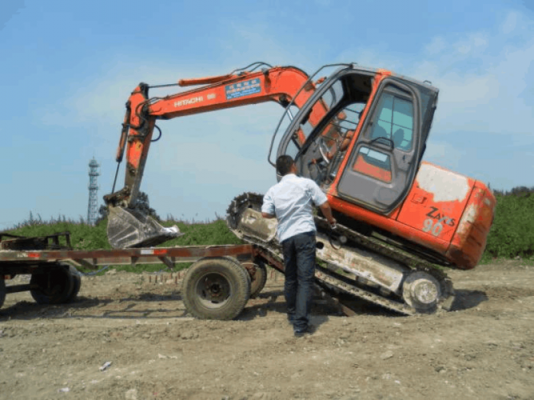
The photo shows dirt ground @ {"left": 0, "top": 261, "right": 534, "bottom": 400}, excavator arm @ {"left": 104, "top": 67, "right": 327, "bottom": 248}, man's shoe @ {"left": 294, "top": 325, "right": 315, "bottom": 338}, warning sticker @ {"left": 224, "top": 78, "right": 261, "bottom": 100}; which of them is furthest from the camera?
warning sticker @ {"left": 224, "top": 78, "right": 261, "bottom": 100}

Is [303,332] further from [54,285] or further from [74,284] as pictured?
[54,285]

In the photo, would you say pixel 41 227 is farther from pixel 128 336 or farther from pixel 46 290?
pixel 128 336

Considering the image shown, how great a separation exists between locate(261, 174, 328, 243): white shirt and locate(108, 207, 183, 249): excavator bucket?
261 cm

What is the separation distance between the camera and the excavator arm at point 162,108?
7625 mm

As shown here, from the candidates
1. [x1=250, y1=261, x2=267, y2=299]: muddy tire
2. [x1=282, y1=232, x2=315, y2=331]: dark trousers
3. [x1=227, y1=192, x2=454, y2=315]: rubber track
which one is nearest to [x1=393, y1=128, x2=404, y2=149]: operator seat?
[x1=227, y1=192, x2=454, y2=315]: rubber track

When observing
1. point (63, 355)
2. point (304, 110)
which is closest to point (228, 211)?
point (304, 110)

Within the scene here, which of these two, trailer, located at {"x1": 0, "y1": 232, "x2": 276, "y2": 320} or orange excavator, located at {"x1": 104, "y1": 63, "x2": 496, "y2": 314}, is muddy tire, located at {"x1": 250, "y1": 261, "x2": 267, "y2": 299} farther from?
orange excavator, located at {"x1": 104, "y1": 63, "x2": 496, "y2": 314}

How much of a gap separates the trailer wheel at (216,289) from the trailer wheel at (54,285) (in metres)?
3.10

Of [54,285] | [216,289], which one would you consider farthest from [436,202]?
[54,285]

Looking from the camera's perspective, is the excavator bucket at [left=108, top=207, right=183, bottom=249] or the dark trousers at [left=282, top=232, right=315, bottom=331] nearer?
the dark trousers at [left=282, top=232, right=315, bottom=331]

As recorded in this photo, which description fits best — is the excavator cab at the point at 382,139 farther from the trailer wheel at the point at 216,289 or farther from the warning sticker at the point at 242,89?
the trailer wheel at the point at 216,289

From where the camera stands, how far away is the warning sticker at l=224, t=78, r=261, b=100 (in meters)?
7.78

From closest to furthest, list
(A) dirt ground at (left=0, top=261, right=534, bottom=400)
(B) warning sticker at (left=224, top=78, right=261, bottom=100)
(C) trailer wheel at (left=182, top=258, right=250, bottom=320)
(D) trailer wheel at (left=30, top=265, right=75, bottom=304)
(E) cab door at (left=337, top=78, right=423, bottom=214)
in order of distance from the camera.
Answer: (A) dirt ground at (left=0, top=261, right=534, bottom=400) → (C) trailer wheel at (left=182, top=258, right=250, bottom=320) → (E) cab door at (left=337, top=78, right=423, bottom=214) → (B) warning sticker at (left=224, top=78, right=261, bottom=100) → (D) trailer wheel at (left=30, top=265, right=75, bottom=304)

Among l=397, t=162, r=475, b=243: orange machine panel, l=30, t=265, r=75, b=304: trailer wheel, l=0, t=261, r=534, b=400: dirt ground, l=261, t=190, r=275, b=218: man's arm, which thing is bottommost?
l=30, t=265, r=75, b=304: trailer wheel
